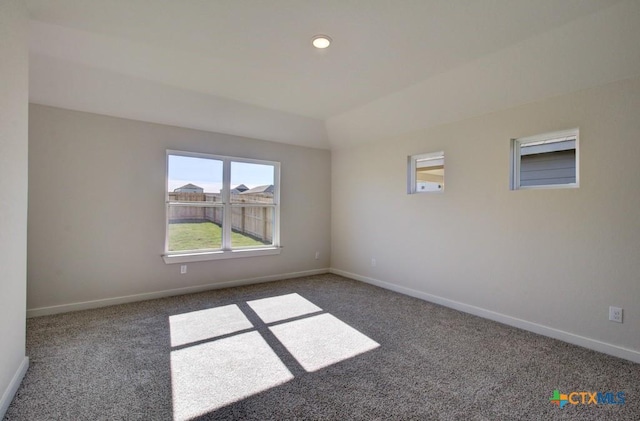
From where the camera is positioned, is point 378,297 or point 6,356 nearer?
point 6,356

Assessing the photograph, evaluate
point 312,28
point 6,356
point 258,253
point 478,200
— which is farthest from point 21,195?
point 478,200

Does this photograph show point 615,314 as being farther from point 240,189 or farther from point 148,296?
point 148,296

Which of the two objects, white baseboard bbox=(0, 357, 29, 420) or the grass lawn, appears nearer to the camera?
white baseboard bbox=(0, 357, 29, 420)

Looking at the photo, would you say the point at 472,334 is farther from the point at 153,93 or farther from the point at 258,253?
the point at 153,93

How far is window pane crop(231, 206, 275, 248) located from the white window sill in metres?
0.14

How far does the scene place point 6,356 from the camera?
183cm

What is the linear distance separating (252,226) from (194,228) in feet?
2.97

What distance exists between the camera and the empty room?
79.2 inches

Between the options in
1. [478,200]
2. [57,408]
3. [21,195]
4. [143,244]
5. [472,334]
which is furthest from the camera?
[143,244]

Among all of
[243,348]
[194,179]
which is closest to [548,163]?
[243,348]

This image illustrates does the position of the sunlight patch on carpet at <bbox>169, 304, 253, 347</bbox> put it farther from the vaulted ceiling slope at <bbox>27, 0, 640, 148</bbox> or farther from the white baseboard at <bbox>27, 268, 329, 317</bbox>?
the vaulted ceiling slope at <bbox>27, 0, 640, 148</bbox>

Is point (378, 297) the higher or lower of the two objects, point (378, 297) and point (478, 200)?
the lower

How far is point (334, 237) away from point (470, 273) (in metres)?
2.53

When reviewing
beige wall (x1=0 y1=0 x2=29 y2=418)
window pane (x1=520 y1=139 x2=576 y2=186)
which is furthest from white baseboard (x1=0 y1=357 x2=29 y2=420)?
window pane (x1=520 y1=139 x2=576 y2=186)
